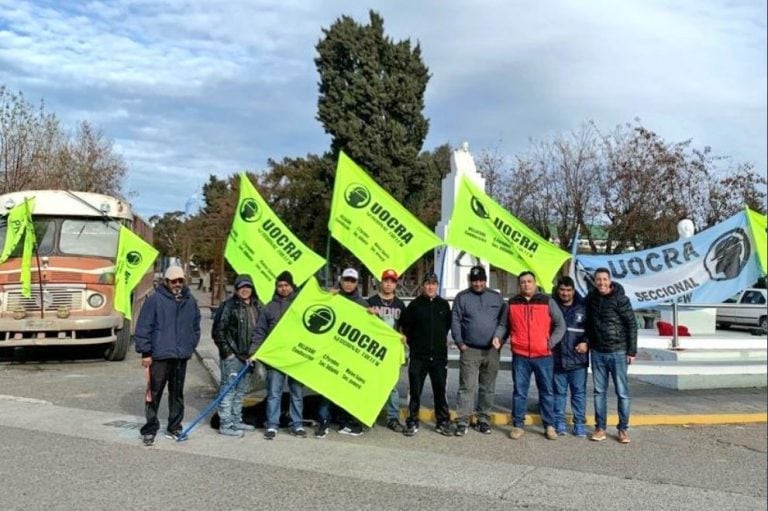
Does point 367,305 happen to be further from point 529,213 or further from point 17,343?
point 529,213

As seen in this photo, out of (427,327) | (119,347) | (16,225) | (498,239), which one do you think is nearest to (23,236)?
(16,225)

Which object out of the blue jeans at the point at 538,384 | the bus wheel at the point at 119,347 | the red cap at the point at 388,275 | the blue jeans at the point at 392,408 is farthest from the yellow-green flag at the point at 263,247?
the bus wheel at the point at 119,347

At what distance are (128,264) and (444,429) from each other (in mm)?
8244

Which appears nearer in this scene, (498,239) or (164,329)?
(164,329)

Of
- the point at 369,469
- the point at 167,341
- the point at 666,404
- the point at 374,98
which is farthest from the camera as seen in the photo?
the point at 374,98

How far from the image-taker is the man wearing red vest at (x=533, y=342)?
8.00 m

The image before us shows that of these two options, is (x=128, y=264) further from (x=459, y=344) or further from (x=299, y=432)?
(x=459, y=344)

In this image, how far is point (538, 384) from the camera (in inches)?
321

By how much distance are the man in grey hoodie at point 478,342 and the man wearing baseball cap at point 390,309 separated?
677mm

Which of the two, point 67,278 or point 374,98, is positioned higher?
point 374,98

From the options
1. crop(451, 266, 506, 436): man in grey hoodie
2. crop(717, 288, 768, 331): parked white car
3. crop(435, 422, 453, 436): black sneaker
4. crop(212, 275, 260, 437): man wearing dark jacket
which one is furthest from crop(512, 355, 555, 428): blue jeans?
crop(717, 288, 768, 331): parked white car

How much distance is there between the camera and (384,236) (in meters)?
9.49

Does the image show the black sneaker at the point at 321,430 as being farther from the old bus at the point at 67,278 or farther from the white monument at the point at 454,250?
the white monument at the point at 454,250

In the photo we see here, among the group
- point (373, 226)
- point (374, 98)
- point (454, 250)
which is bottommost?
point (373, 226)
